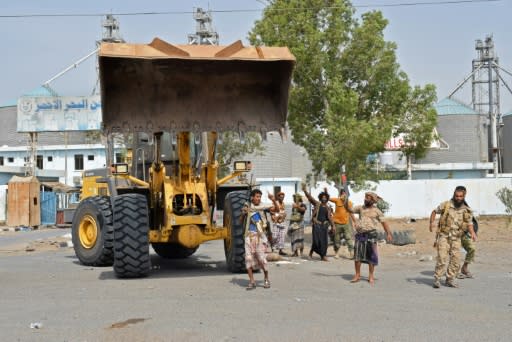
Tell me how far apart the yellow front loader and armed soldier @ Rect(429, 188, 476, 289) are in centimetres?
312

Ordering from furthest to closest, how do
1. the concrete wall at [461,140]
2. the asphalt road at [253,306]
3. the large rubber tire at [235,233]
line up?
the concrete wall at [461,140] → the large rubber tire at [235,233] → the asphalt road at [253,306]

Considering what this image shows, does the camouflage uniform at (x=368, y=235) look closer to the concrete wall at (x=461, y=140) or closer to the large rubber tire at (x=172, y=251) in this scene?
the large rubber tire at (x=172, y=251)

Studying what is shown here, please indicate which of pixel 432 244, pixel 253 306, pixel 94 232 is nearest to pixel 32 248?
pixel 94 232

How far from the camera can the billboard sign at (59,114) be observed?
127ft

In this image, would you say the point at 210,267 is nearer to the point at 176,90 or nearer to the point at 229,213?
the point at 229,213

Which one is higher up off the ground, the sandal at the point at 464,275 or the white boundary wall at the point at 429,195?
the white boundary wall at the point at 429,195

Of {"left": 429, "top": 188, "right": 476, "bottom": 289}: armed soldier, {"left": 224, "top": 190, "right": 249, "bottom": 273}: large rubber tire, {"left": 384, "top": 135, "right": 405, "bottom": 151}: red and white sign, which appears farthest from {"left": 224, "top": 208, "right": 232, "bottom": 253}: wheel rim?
{"left": 384, "top": 135, "right": 405, "bottom": 151}: red and white sign

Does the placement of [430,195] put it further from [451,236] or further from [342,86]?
[451,236]

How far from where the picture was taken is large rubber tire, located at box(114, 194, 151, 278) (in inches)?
444

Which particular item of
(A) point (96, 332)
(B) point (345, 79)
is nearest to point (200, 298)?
(A) point (96, 332)

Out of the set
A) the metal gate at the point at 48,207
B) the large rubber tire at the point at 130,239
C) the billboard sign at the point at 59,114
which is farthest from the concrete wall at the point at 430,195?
the large rubber tire at the point at 130,239

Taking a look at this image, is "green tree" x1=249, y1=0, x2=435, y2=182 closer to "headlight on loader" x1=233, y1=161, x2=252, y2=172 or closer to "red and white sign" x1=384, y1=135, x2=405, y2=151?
"red and white sign" x1=384, y1=135, x2=405, y2=151

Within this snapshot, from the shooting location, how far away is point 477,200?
33.0m

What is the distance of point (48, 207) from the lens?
37.7m
